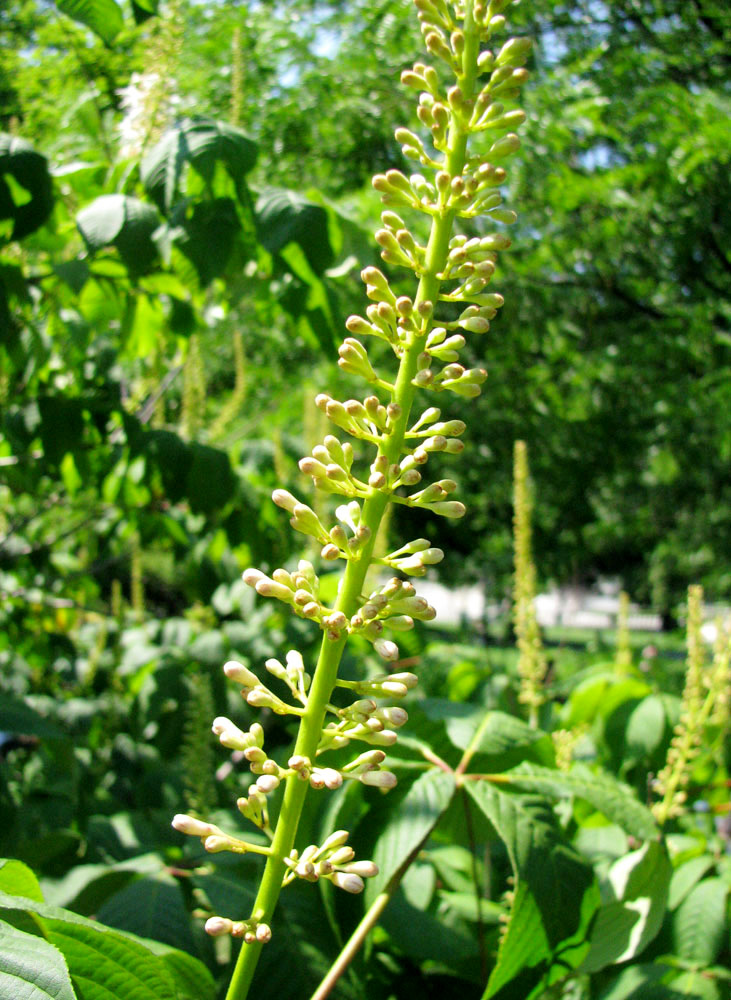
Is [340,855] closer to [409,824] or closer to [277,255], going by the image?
[409,824]

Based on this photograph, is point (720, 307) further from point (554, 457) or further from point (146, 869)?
point (146, 869)

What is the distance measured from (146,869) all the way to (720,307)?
623 cm

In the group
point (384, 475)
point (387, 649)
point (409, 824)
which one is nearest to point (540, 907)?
point (409, 824)

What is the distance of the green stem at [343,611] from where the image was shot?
1115 millimetres

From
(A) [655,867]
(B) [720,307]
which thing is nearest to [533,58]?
(B) [720,307]

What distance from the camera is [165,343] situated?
3541mm

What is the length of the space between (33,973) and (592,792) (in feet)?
3.89

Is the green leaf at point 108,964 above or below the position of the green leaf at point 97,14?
below

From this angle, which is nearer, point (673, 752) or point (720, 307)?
point (673, 752)

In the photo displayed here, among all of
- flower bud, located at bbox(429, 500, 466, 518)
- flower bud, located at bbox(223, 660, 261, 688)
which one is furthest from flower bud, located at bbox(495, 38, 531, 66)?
flower bud, located at bbox(223, 660, 261, 688)

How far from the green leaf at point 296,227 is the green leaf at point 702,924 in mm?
1972

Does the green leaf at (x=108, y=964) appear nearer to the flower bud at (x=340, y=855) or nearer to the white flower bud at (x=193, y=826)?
the white flower bud at (x=193, y=826)

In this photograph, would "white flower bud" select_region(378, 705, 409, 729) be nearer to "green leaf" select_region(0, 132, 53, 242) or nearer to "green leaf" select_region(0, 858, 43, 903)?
"green leaf" select_region(0, 858, 43, 903)

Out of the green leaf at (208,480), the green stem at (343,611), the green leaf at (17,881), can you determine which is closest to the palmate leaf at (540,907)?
the green stem at (343,611)
